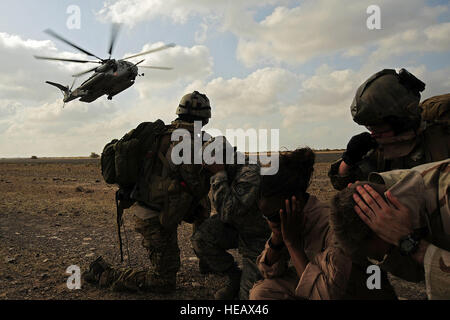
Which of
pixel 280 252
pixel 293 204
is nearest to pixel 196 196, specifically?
pixel 280 252

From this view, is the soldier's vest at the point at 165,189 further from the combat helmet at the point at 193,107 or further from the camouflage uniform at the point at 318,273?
the camouflage uniform at the point at 318,273

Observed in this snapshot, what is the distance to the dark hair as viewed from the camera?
2508mm

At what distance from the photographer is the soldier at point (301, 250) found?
2.21m

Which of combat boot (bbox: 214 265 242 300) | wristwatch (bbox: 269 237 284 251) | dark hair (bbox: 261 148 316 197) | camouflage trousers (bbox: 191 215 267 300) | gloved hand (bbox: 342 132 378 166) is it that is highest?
gloved hand (bbox: 342 132 378 166)

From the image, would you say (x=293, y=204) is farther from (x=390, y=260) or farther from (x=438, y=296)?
(x=438, y=296)

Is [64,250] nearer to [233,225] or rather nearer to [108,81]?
[233,225]

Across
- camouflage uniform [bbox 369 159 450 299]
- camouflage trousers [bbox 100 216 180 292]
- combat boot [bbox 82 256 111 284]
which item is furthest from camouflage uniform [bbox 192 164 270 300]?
camouflage uniform [bbox 369 159 450 299]

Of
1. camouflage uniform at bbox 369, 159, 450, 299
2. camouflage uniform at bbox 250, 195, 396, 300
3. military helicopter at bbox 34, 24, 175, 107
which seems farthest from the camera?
military helicopter at bbox 34, 24, 175, 107

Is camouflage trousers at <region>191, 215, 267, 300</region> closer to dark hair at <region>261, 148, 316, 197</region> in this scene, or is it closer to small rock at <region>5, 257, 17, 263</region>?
dark hair at <region>261, 148, 316, 197</region>

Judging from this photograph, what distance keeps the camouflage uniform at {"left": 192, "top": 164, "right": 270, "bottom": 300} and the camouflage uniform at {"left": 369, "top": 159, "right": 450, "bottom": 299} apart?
1.54 metres

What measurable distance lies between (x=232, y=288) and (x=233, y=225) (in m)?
0.74

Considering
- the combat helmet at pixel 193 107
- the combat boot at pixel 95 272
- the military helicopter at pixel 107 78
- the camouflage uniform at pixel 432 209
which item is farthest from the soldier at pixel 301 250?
the military helicopter at pixel 107 78

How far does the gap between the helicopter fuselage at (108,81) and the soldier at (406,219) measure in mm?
24013
